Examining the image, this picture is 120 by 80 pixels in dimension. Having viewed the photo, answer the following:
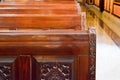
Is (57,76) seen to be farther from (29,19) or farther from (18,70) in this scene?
(29,19)

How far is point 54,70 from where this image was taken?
1153mm

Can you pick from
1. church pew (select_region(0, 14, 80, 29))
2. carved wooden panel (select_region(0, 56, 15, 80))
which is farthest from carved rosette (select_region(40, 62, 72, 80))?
church pew (select_region(0, 14, 80, 29))

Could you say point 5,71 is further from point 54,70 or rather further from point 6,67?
point 54,70

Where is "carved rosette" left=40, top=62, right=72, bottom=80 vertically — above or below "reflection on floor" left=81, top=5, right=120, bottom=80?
above

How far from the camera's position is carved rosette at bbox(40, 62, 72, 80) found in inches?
45.4

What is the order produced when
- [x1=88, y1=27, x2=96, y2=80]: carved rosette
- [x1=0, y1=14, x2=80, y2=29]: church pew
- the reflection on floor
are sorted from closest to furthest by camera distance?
[x1=88, y1=27, x2=96, y2=80]: carved rosette
[x1=0, y1=14, x2=80, y2=29]: church pew
the reflection on floor

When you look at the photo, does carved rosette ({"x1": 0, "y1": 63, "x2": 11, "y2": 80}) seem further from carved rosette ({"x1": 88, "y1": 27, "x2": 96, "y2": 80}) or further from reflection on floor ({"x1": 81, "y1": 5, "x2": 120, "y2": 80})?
reflection on floor ({"x1": 81, "y1": 5, "x2": 120, "y2": 80})

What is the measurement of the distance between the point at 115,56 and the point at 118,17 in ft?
13.6

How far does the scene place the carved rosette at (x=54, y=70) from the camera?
3.79ft

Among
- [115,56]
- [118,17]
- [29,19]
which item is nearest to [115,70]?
[115,56]

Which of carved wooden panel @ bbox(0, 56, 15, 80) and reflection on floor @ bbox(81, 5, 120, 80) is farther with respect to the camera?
reflection on floor @ bbox(81, 5, 120, 80)

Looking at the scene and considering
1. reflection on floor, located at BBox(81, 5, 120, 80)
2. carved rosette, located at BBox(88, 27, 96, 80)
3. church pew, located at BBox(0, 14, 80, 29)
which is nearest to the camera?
carved rosette, located at BBox(88, 27, 96, 80)

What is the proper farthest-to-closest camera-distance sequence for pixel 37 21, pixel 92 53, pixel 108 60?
pixel 108 60 < pixel 37 21 < pixel 92 53

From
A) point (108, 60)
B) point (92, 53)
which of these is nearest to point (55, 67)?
point (92, 53)
